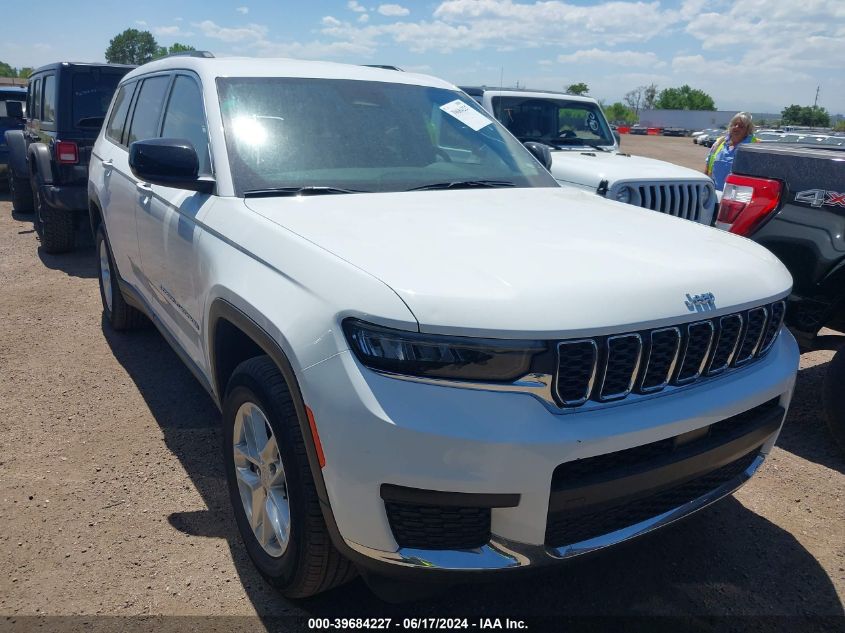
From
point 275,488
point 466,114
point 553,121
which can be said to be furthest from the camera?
point 553,121

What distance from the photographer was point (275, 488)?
2.41 m

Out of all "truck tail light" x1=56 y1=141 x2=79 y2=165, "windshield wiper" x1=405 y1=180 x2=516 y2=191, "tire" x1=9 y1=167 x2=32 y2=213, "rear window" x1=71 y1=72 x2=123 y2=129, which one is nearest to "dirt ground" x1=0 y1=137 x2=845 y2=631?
"windshield wiper" x1=405 y1=180 x2=516 y2=191

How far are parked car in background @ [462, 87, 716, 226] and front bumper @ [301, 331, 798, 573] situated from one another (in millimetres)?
4698

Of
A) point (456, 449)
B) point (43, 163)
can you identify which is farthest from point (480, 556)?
point (43, 163)

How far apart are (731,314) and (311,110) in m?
2.01

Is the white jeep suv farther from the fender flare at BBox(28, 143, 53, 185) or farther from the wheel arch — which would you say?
the fender flare at BBox(28, 143, 53, 185)

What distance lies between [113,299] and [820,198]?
4622 mm

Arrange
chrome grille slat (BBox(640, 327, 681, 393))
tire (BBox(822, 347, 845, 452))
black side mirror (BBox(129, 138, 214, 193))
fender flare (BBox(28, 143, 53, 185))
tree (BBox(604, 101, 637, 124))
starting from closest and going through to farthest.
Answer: chrome grille slat (BBox(640, 327, 681, 393)), black side mirror (BBox(129, 138, 214, 193)), tire (BBox(822, 347, 845, 452)), fender flare (BBox(28, 143, 53, 185)), tree (BBox(604, 101, 637, 124))

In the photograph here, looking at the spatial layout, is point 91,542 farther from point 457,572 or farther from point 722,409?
point 722,409

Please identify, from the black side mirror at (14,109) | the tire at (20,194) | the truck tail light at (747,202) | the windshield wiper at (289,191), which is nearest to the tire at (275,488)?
the windshield wiper at (289,191)

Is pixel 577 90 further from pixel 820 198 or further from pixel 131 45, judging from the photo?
pixel 131 45

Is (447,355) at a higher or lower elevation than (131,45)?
lower

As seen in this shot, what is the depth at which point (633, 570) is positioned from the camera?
276 centimetres

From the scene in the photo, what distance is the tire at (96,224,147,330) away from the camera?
16.4 feet
